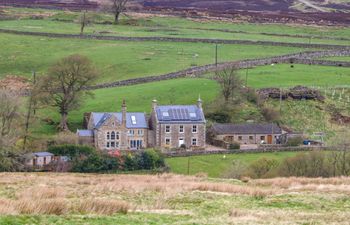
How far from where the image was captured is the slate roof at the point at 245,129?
6981cm

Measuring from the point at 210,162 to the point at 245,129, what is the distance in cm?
1097

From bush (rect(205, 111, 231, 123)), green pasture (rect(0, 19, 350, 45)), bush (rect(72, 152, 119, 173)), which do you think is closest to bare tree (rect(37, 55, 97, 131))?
bush (rect(205, 111, 231, 123))

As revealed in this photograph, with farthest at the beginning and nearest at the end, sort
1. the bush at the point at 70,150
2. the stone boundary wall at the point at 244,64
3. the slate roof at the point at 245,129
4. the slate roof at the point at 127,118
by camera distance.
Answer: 1. the stone boundary wall at the point at 244,64
2. the slate roof at the point at 245,129
3. the slate roof at the point at 127,118
4. the bush at the point at 70,150

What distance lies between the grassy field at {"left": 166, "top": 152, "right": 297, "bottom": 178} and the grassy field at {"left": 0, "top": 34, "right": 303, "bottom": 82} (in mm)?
28544

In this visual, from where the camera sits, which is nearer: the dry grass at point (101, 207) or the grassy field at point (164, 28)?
the dry grass at point (101, 207)

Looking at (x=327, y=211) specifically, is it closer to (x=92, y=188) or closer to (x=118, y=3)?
(x=92, y=188)

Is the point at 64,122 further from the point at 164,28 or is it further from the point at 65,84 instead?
the point at 164,28

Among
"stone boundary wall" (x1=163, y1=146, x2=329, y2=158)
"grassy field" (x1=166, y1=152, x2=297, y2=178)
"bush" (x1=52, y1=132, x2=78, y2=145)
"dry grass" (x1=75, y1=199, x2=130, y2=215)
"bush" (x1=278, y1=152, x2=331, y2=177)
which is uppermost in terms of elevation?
"dry grass" (x1=75, y1=199, x2=130, y2=215)

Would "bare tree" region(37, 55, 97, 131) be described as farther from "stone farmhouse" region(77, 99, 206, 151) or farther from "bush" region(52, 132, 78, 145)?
"bush" region(52, 132, 78, 145)

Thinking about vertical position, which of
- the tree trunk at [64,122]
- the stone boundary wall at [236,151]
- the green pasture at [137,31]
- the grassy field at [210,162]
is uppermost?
the green pasture at [137,31]

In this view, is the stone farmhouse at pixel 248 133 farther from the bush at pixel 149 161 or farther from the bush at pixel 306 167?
the bush at pixel 306 167

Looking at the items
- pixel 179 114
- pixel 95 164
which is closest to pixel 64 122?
pixel 179 114

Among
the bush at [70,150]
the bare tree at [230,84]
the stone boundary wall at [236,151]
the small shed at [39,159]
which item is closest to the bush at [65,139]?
the bush at [70,150]

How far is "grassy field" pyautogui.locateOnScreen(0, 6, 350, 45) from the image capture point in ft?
411
